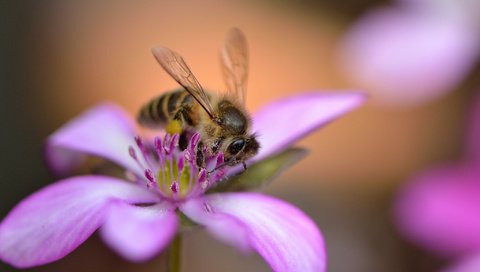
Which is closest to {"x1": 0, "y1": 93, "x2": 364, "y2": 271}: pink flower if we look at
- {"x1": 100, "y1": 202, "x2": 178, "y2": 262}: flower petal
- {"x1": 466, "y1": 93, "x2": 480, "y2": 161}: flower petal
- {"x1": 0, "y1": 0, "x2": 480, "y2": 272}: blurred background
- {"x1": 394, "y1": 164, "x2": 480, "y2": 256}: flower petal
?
{"x1": 100, "y1": 202, "x2": 178, "y2": 262}: flower petal

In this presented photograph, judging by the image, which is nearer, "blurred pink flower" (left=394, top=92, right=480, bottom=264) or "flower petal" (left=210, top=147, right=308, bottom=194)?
"flower petal" (left=210, top=147, right=308, bottom=194)

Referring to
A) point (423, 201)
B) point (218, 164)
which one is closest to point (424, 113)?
point (423, 201)

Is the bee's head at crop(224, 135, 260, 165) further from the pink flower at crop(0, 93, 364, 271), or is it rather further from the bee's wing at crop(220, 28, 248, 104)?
the bee's wing at crop(220, 28, 248, 104)

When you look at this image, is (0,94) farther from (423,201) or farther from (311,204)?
(423,201)

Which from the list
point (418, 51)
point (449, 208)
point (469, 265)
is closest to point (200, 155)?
point (469, 265)

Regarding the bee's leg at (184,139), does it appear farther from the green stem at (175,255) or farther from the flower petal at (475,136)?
the flower petal at (475,136)

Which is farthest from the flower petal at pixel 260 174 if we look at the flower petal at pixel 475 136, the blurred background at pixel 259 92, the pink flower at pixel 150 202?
the blurred background at pixel 259 92

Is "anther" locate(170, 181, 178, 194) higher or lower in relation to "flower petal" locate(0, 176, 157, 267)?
lower
